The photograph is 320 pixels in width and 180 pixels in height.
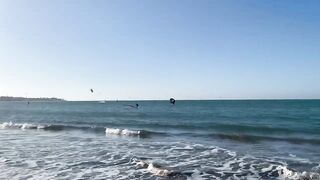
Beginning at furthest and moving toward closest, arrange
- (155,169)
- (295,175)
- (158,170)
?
(155,169) < (158,170) < (295,175)

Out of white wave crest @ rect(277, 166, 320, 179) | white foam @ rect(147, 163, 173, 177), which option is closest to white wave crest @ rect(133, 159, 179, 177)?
white foam @ rect(147, 163, 173, 177)

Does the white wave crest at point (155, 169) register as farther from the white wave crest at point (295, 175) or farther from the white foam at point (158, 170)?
the white wave crest at point (295, 175)

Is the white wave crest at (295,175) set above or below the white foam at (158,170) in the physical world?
below

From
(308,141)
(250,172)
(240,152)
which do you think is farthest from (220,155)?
(308,141)

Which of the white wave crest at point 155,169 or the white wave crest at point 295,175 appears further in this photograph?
the white wave crest at point 155,169

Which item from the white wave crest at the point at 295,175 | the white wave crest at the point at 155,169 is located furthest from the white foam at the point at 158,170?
the white wave crest at the point at 295,175

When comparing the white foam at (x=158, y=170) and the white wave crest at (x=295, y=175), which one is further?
the white foam at (x=158, y=170)

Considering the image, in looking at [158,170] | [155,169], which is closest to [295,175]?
[158,170]

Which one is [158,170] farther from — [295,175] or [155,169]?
[295,175]

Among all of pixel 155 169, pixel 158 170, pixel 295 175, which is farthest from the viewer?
pixel 155 169

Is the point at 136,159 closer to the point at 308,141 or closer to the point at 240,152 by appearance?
the point at 240,152

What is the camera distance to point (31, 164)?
1892cm

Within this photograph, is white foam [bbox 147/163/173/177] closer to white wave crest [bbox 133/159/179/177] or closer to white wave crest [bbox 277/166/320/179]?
white wave crest [bbox 133/159/179/177]

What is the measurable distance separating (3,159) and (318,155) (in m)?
17.8
